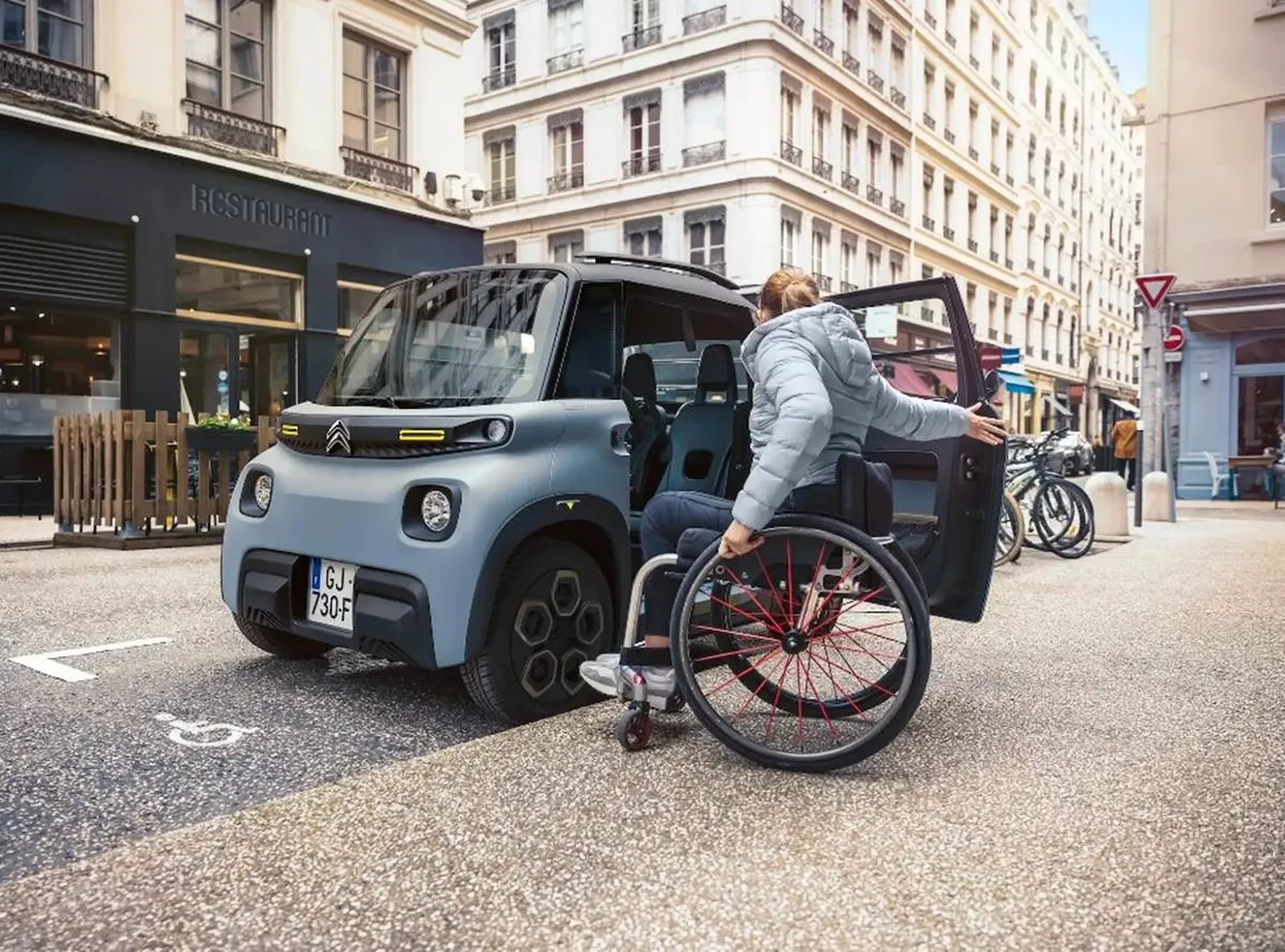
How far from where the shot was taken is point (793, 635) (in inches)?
131

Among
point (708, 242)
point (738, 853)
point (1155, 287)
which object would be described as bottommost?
point (738, 853)

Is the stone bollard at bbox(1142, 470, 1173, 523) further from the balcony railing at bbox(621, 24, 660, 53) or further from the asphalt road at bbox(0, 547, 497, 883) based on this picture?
the balcony railing at bbox(621, 24, 660, 53)

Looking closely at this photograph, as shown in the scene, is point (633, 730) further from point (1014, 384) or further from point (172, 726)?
point (1014, 384)

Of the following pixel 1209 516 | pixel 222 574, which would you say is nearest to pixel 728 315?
pixel 222 574

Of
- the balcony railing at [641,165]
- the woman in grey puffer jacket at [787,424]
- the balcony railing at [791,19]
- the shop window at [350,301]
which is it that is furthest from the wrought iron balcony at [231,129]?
the balcony railing at [791,19]

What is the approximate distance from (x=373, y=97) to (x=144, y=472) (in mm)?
10281

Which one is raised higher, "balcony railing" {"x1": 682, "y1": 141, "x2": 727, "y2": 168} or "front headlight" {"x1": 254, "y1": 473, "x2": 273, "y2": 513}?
"balcony railing" {"x1": 682, "y1": 141, "x2": 727, "y2": 168}

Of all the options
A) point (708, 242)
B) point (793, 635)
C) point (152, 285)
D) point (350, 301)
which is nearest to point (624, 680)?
point (793, 635)

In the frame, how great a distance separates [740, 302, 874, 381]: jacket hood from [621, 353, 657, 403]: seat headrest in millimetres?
962

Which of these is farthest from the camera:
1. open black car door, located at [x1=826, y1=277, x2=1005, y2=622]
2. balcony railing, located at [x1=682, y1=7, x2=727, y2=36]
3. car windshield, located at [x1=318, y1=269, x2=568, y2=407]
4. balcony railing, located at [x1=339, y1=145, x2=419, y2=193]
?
balcony railing, located at [x1=682, y1=7, x2=727, y2=36]

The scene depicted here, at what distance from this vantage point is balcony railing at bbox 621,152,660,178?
29000 mm

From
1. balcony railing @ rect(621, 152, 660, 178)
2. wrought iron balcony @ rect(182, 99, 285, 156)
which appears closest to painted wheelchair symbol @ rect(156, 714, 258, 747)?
wrought iron balcony @ rect(182, 99, 285, 156)

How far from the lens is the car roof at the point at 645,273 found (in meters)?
4.25

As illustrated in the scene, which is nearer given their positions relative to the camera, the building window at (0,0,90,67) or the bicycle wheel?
the bicycle wheel
